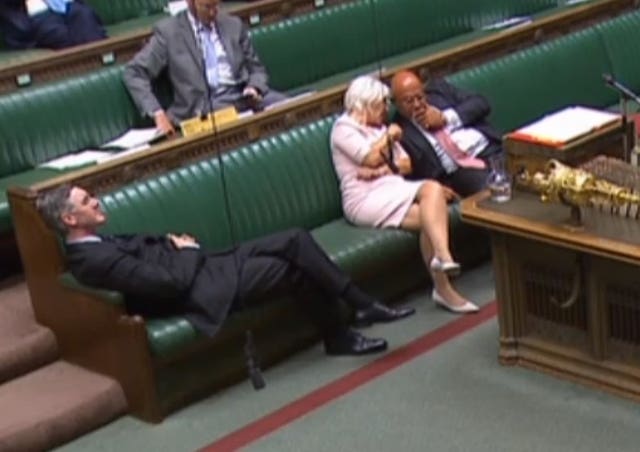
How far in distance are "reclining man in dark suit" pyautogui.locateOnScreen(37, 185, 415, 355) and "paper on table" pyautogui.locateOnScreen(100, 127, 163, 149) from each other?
924 millimetres

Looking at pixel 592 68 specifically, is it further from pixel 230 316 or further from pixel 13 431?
pixel 13 431

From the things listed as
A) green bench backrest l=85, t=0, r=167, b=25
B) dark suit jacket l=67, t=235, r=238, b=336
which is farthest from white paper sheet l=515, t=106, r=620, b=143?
green bench backrest l=85, t=0, r=167, b=25

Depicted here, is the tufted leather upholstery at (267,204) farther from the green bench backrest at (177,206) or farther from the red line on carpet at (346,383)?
the red line on carpet at (346,383)

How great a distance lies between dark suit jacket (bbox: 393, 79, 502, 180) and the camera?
235 inches

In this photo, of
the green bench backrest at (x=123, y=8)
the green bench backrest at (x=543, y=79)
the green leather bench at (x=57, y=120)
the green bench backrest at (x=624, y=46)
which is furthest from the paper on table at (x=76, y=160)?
the green bench backrest at (x=624, y=46)

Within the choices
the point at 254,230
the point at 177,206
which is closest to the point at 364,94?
the point at 254,230

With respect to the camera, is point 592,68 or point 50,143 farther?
point 592,68

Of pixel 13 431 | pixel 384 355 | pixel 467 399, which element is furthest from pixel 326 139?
pixel 13 431

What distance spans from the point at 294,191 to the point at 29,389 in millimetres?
1338

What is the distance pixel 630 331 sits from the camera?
4746 millimetres

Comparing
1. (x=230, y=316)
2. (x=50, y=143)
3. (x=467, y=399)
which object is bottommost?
(x=467, y=399)

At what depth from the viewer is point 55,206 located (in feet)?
16.3

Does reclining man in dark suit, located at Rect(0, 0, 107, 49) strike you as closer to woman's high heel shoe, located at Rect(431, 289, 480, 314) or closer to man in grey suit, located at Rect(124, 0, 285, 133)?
man in grey suit, located at Rect(124, 0, 285, 133)

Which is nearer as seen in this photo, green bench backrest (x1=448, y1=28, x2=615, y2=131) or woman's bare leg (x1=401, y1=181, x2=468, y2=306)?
woman's bare leg (x1=401, y1=181, x2=468, y2=306)
